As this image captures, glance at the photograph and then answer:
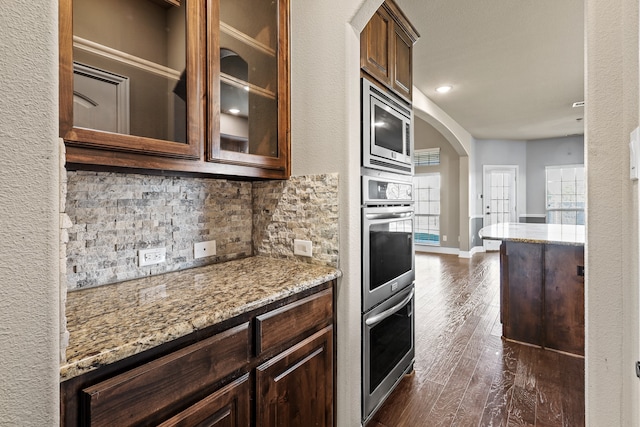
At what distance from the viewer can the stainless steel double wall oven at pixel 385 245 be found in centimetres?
168

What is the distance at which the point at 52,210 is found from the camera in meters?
0.63

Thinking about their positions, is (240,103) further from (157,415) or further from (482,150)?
(482,150)

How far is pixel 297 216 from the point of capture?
5.66ft

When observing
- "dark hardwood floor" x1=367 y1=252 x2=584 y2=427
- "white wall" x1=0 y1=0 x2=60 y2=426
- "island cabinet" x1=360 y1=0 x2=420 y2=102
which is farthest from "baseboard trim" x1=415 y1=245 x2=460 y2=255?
"white wall" x1=0 y1=0 x2=60 y2=426

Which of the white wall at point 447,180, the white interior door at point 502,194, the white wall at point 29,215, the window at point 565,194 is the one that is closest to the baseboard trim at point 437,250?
the white wall at point 447,180

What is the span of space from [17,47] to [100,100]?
20.8 inches

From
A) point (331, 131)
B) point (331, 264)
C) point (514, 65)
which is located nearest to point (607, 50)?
point (331, 131)

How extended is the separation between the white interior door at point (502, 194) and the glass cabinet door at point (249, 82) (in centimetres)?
749

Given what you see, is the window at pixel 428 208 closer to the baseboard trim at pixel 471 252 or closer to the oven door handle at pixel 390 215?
the baseboard trim at pixel 471 252

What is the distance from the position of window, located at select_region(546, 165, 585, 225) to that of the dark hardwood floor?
5585mm

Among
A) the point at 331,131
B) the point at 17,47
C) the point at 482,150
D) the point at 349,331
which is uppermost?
the point at 482,150

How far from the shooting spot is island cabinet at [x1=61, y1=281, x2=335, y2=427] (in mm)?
760

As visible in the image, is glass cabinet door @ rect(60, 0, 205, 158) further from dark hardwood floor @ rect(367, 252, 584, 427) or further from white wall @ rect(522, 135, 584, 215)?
white wall @ rect(522, 135, 584, 215)

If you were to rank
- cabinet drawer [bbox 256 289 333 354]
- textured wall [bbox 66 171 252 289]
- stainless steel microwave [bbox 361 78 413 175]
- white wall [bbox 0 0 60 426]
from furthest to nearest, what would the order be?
stainless steel microwave [bbox 361 78 413 175]
textured wall [bbox 66 171 252 289]
cabinet drawer [bbox 256 289 333 354]
white wall [bbox 0 0 60 426]
